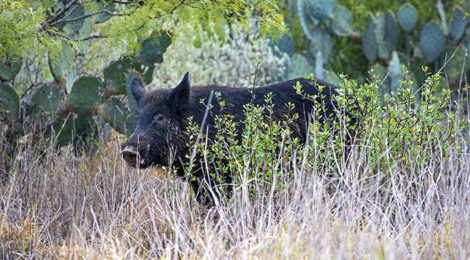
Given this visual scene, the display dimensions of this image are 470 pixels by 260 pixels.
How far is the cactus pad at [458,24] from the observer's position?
10.4 meters

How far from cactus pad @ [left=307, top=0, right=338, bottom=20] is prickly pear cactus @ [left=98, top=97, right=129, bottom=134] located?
5.20 meters

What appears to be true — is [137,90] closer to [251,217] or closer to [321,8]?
[251,217]

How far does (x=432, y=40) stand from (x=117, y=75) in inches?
256

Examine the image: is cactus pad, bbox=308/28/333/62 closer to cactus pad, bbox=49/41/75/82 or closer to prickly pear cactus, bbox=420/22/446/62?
prickly pear cactus, bbox=420/22/446/62

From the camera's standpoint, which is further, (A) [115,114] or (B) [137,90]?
(A) [115,114]

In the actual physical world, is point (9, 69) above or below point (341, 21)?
below

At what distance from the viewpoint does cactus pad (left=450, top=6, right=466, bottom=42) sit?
34.2 ft

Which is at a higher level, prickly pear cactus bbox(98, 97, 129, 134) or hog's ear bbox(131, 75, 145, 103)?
hog's ear bbox(131, 75, 145, 103)

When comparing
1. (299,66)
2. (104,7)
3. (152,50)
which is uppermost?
(104,7)

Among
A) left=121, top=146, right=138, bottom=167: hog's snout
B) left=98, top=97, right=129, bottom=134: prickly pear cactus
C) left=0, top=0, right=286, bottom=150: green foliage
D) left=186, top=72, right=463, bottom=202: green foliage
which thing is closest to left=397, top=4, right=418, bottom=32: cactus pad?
left=0, top=0, right=286, bottom=150: green foliage

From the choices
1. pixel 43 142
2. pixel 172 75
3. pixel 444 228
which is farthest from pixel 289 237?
pixel 172 75

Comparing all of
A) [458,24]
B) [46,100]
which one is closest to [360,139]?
[46,100]

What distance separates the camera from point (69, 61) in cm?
622

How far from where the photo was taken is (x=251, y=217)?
12.8ft
